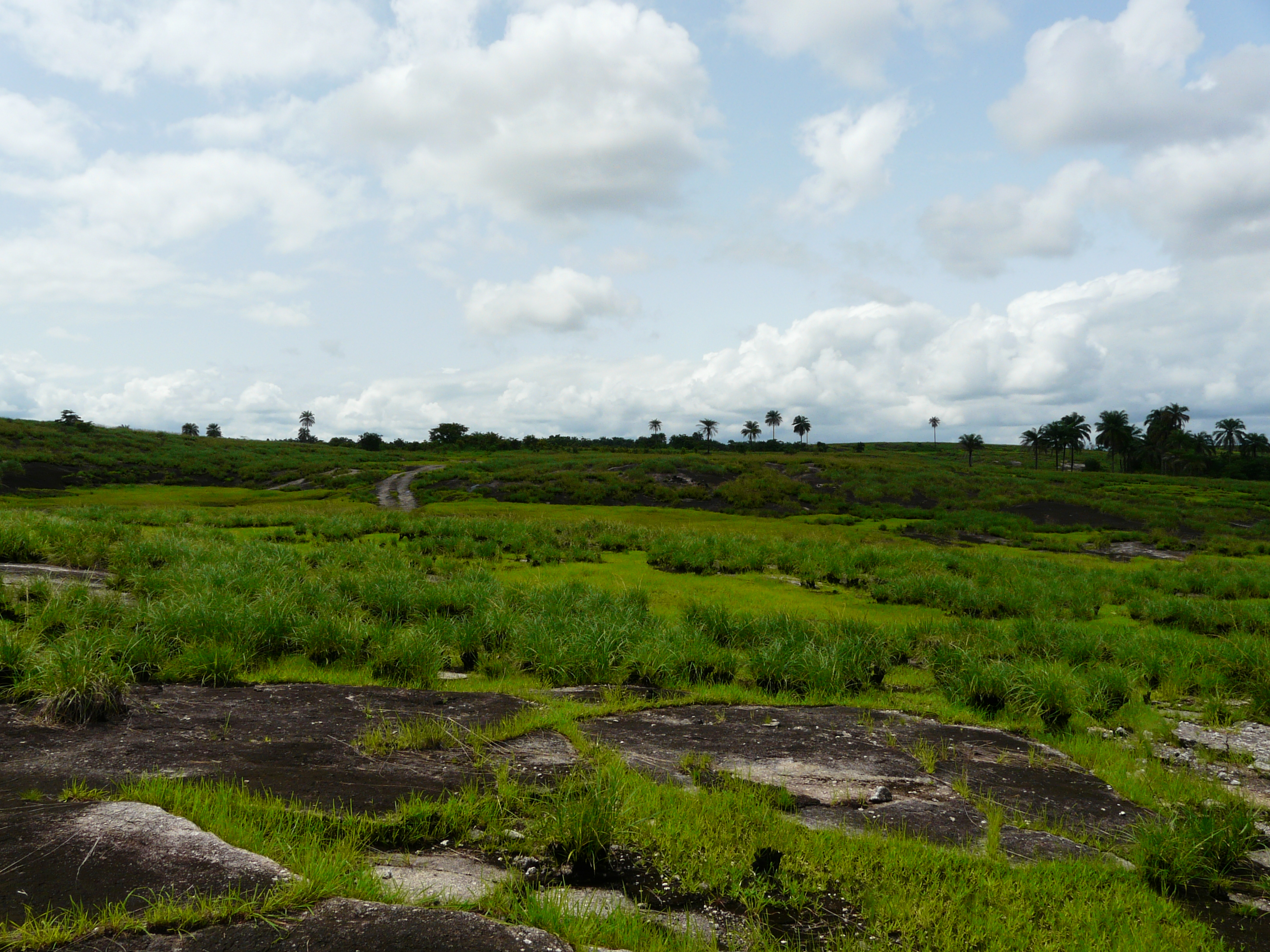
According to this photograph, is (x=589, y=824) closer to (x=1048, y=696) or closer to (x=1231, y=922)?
(x=1231, y=922)

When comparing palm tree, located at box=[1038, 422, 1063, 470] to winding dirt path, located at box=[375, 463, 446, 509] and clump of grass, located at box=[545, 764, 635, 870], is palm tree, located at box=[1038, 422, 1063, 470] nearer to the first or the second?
winding dirt path, located at box=[375, 463, 446, 509]

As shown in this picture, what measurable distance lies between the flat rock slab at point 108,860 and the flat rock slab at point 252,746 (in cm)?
86

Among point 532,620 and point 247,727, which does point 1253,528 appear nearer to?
point 532,620

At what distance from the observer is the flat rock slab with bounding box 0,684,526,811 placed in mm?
5824

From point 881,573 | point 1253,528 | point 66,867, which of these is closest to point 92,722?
point 66,867

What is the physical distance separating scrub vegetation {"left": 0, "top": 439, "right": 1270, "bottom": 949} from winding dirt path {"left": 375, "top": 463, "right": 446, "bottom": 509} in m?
22.5

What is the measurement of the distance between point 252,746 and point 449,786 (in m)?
2.25

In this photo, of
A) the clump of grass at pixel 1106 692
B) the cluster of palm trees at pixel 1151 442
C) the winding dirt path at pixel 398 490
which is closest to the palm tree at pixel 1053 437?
the cluster of palm trees at pixel 1151 442

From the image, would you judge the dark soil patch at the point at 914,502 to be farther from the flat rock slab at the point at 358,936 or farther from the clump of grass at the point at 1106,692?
the flat rock slab at the point at 358,936

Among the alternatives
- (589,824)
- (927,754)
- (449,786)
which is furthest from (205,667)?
(927,754)

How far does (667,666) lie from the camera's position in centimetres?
1078

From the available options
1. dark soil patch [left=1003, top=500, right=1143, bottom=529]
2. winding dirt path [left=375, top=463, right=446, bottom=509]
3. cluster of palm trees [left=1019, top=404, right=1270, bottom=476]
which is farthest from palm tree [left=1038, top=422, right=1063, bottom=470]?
winding dirt path [left=375, top=463, right=446, bottom=509]

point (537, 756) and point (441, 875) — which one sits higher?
point (441, 875)

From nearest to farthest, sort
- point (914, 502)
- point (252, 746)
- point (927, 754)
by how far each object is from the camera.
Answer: point (252, 746)
point (927, 754)
point (914, 502)
